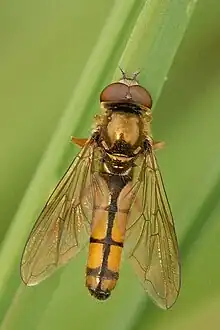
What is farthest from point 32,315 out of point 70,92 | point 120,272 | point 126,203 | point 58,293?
point 70,92

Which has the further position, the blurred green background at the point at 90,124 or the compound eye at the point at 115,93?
the compound eye at the point at 115,93

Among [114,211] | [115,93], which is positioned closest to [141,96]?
[115,93]

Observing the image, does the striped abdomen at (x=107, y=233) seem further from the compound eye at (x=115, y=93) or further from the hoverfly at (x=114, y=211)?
the compound eye at (x=115, y=93)

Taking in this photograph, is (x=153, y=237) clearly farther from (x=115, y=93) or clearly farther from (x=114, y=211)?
(x=115, y=93)

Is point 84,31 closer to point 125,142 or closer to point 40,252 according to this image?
point 125,142

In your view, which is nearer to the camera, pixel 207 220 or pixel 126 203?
pixel 207 220

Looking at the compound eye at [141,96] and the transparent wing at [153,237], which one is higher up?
the compound eye at [141,96]

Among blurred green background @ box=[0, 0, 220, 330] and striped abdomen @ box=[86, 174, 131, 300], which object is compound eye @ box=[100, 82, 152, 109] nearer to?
blurred green background @ box=[0, 0, 220, 330]

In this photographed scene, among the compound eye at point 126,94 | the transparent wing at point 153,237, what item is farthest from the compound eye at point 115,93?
the transparent wing at point 153,237
